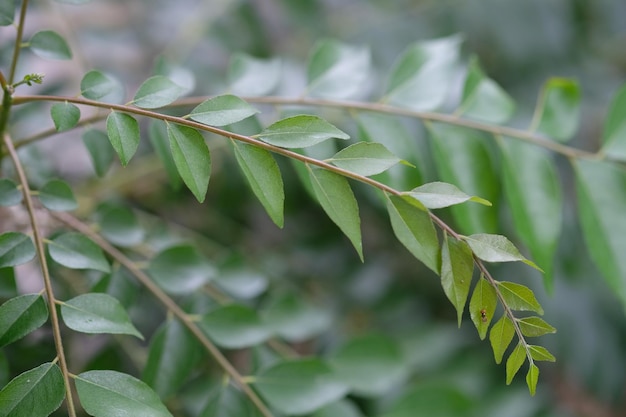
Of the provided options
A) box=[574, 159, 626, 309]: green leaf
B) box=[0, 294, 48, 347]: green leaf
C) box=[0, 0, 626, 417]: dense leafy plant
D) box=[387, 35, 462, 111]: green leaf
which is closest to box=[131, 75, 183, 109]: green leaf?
box=[0, 0, 626, 417]: dense leafy plant

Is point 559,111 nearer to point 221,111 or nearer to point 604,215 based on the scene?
point 604,215

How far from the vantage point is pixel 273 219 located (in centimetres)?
30

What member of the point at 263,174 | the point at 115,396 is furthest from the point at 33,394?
the point at 263,174

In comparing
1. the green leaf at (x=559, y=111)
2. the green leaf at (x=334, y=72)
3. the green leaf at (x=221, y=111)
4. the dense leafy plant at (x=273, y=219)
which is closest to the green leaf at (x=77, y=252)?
the dense leafy plant at (x=273, y=219)

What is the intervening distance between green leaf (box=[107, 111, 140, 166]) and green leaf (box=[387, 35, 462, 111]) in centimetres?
23

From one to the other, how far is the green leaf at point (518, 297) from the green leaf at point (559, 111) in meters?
0.24

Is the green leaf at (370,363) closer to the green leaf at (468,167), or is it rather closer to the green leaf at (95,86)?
the green leaf at (468,167)

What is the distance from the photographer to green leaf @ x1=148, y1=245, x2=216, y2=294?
0.43m

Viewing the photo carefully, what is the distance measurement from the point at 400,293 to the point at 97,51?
0.50 meters

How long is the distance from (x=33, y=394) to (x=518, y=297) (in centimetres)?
22

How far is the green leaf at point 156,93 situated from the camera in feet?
1.02

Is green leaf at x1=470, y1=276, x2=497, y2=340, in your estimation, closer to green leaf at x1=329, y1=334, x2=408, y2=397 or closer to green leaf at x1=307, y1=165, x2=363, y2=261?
green leaf at x1=307, y1=165, x2=363, y2=261

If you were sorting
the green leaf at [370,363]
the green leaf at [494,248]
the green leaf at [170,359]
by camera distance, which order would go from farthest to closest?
1. the green leaf at [370,363]
2. the green leaf at [170,359]
3. the green leaf at [494,248]

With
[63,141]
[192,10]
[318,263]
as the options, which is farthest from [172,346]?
[192,10]
